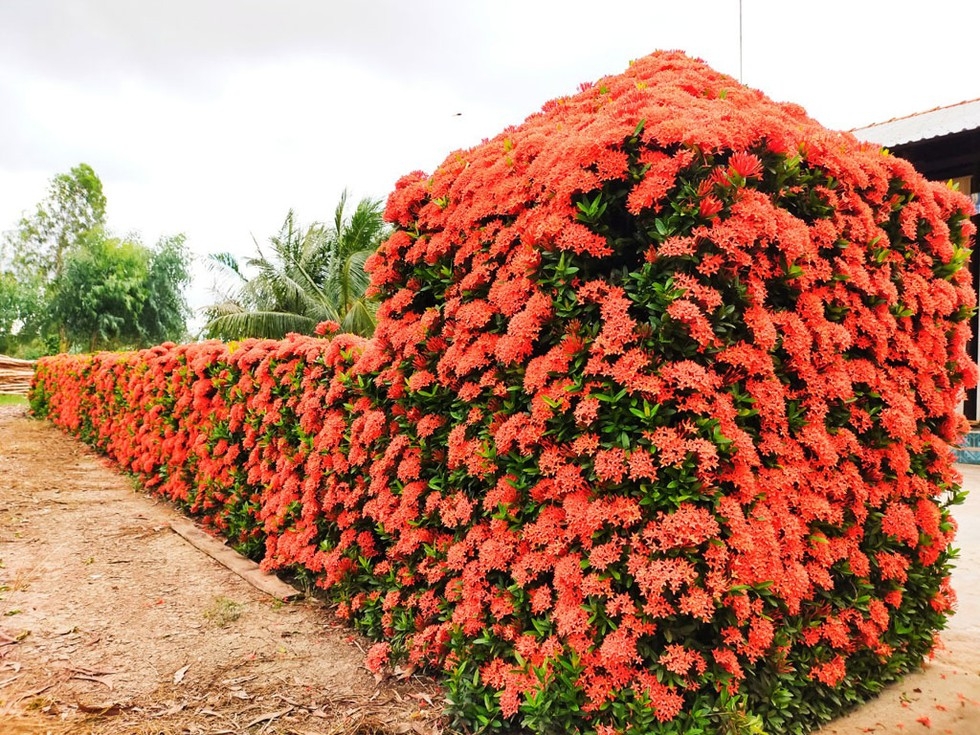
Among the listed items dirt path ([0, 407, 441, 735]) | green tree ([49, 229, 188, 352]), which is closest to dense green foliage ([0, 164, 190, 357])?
green tree ([49, 229, 188, 352])

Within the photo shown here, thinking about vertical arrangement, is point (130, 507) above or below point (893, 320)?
below

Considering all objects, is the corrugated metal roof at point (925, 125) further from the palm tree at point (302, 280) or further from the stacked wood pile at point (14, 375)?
the stacked wood pile at point (14, 375)

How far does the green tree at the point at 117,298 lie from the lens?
28.8 m

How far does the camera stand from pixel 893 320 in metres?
3.11

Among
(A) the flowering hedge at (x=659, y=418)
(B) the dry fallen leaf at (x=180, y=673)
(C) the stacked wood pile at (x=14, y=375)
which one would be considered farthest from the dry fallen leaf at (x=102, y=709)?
(C) the stacked wood pile at (x=14, y=375)

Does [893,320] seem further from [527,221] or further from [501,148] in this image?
[501,148]

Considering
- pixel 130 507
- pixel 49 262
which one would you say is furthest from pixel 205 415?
pixel 49 262

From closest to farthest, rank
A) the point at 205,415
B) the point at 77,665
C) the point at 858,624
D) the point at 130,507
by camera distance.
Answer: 1. the point at 858,624
2. the point at 77,665
3. the point at 205,415
4. the point at 130,507

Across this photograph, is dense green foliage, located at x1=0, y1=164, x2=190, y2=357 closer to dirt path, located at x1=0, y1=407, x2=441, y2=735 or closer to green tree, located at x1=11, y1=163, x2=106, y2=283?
green tree, located at x1=11, y1=163, x2=106, y2=283

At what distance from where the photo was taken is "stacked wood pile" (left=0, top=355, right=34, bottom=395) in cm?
2189

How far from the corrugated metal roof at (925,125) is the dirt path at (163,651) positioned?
8534mm

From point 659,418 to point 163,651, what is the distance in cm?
324

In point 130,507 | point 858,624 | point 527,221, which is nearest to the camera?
point 527,221

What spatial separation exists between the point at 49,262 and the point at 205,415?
40725mm
